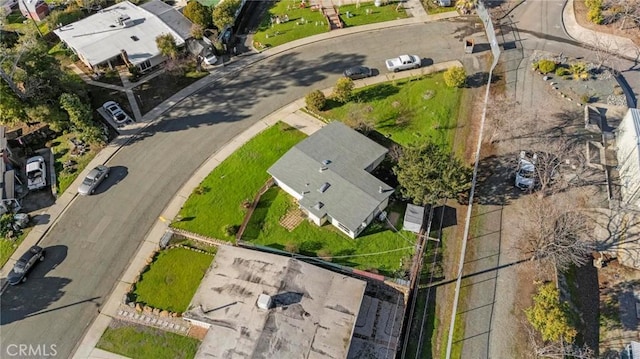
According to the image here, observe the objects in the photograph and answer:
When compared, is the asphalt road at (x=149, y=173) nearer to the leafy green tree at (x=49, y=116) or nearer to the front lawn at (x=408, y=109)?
the front lawn at (x=408, y=109)

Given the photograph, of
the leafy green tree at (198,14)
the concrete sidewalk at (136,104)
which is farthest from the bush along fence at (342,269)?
the leafy green tree at (198,14)

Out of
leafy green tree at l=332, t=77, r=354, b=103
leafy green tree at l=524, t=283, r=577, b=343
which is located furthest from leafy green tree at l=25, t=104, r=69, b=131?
leafy green tree at l=524, t=283, r=577, b=343

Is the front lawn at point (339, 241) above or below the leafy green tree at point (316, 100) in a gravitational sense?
below

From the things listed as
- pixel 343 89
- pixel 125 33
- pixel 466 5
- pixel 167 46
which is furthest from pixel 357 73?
pixel 125 33

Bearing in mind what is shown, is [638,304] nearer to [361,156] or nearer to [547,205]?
[547,205]

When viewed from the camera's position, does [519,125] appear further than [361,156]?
Yes

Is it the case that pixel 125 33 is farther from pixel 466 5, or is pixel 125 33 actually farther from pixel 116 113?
pixel 466 5

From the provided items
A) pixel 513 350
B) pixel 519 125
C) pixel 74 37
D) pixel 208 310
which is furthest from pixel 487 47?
pixel 74 37
